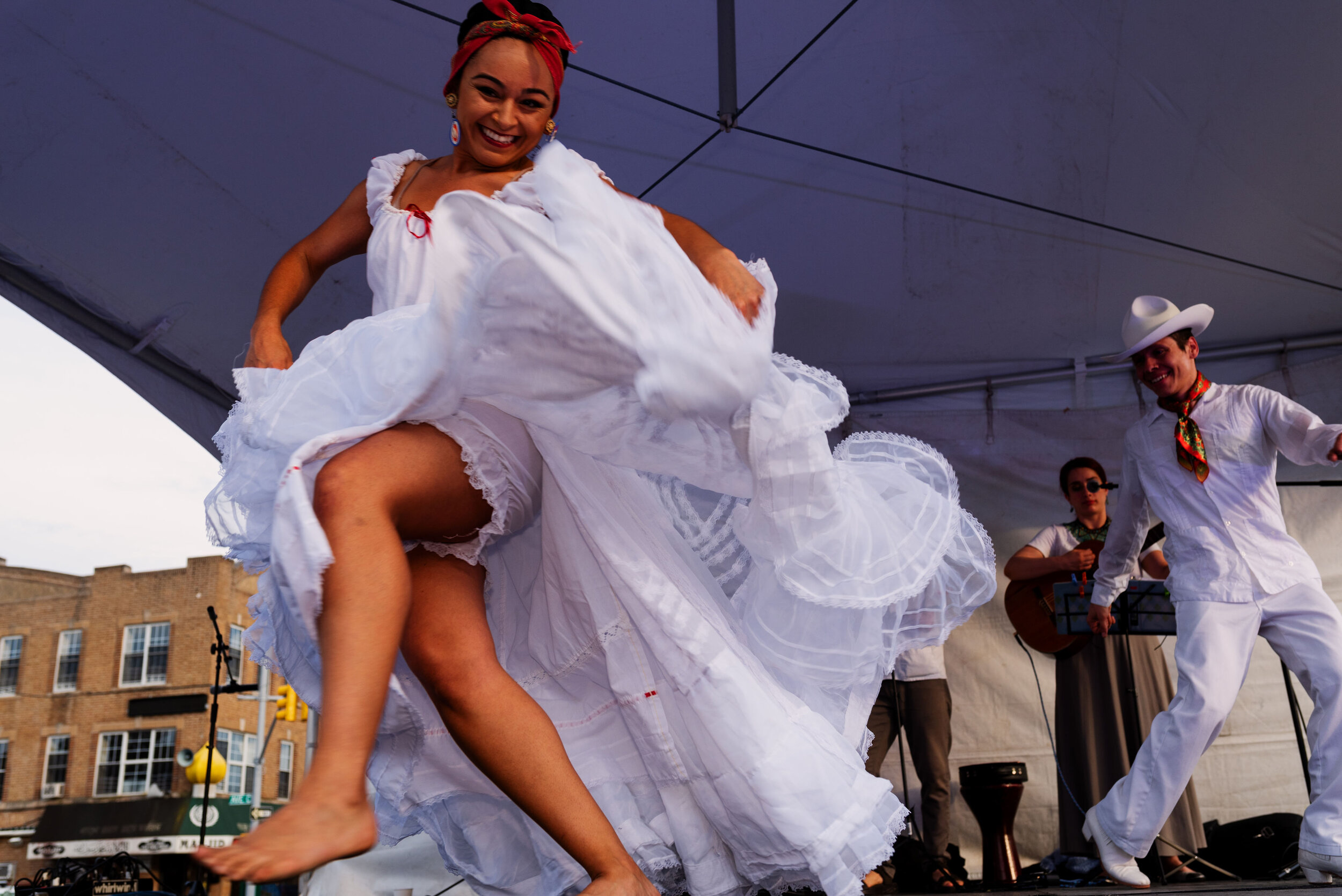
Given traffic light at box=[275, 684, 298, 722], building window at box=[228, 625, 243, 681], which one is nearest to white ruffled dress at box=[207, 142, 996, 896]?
traffic light at box=[275, 684, 298, 722]

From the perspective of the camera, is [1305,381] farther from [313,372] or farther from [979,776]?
[313,372]

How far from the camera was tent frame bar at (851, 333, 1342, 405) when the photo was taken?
4.95m

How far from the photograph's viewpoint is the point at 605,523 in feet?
5.11

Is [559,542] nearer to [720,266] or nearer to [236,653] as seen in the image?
[720,266]

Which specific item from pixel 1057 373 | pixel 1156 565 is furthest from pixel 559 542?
pixel 1057 373

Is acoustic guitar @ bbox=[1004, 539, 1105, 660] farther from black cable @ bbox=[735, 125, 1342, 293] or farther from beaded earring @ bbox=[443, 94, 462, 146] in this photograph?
beaded earring @ bbox=[443, 94, 462, 146]

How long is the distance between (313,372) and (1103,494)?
4446 mm

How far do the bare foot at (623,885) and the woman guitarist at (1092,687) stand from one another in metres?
3.65

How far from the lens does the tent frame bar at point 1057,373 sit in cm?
495

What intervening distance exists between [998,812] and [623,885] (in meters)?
3.36

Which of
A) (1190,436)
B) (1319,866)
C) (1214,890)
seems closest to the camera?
(1214,890)

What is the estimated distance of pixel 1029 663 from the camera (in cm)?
534

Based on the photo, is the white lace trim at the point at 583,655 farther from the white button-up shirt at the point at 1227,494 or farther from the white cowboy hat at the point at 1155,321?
the white cowboy hat at the point at 1155,321

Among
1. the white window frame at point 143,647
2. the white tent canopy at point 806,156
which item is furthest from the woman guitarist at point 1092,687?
the white window frame at point 143,647
